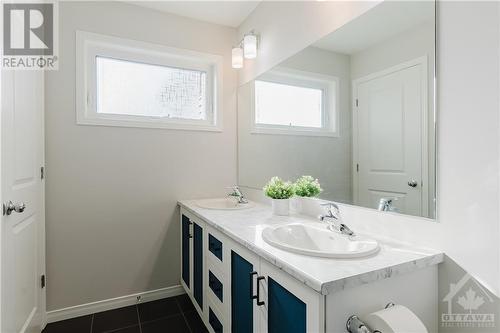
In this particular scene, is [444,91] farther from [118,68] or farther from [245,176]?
[118,68]

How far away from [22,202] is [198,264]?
1110 millimetres

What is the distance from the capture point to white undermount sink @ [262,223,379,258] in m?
1.11

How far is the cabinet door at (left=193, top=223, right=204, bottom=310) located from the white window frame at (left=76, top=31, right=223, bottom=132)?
959mm

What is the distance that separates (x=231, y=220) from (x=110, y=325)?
1269 mm

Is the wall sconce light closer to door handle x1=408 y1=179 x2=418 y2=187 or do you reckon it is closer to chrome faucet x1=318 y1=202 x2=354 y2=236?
chrome faucet x1=318 y1=202 x2=354 y2=236

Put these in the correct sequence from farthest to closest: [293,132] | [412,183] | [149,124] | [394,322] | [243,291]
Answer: [149,124] → [293,132] → [243,291] → [412,183] → [394,322]

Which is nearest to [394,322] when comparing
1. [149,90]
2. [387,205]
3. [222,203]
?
[387,205]

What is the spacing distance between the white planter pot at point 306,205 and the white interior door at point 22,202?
1579 millimetres

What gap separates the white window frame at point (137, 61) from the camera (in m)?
2.06

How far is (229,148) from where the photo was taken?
8.50 feet

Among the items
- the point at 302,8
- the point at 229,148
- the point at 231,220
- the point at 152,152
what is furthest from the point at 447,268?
the point at 152,152

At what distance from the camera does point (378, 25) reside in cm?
128

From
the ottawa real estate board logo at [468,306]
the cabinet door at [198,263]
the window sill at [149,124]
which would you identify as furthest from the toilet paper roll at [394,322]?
the window sill at [149,124]

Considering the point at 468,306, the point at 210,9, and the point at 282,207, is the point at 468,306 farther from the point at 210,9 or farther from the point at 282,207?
the point at 210,9
